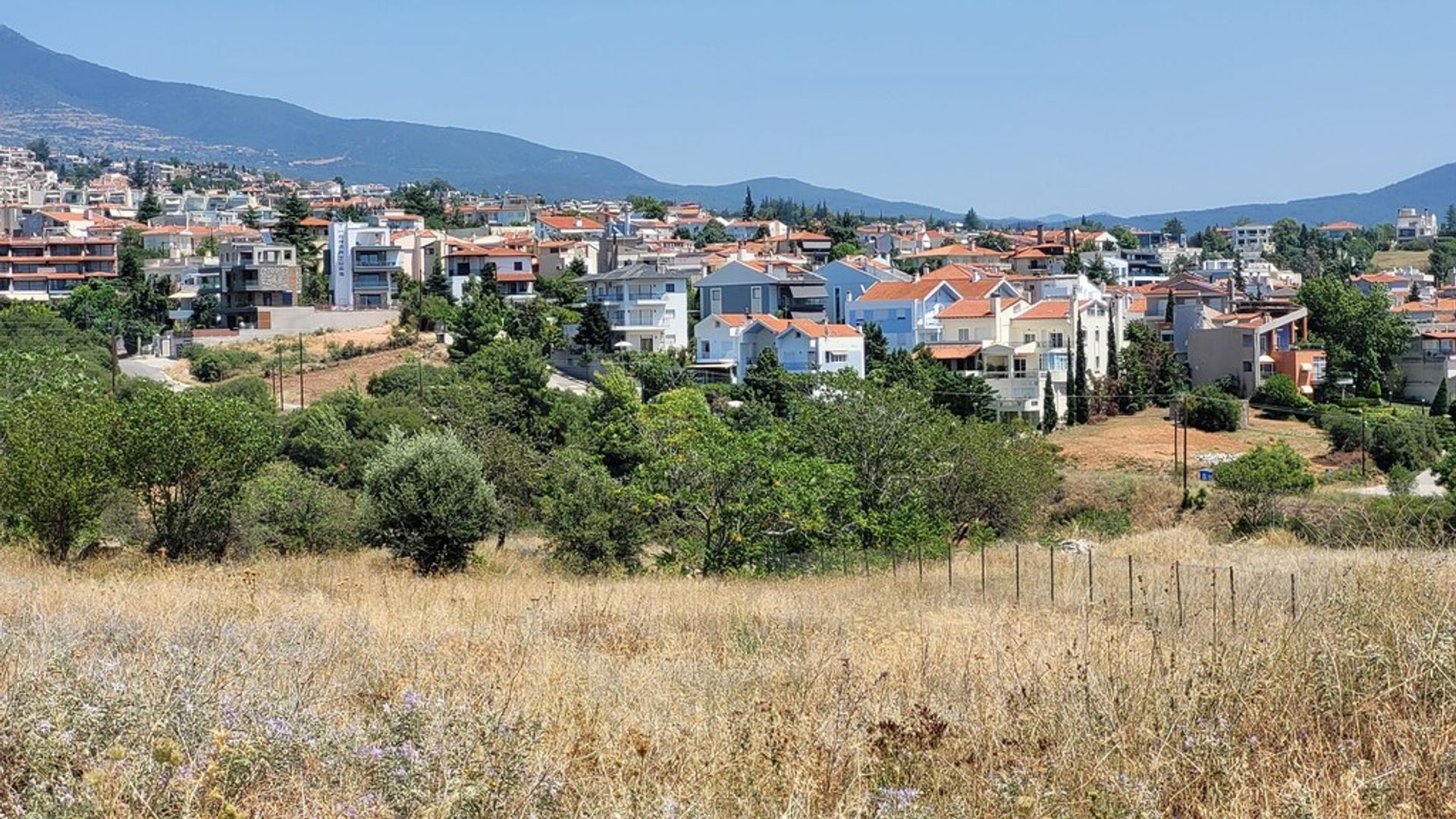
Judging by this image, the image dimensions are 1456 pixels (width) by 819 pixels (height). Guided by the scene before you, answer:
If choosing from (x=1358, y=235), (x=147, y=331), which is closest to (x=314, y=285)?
(x=147, y=331)

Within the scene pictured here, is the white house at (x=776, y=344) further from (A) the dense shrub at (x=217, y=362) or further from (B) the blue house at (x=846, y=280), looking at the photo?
(A) the dense shrub at (x=217, y=362)

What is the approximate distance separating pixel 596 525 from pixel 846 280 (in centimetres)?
4238

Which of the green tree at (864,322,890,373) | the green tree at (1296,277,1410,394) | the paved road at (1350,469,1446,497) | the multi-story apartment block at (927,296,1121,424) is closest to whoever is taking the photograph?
the paved road at (1350,469,1446,497)

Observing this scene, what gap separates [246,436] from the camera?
16.6 metres

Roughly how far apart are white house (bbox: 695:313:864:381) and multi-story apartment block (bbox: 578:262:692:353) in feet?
10.9

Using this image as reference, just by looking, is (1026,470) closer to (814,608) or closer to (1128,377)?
(814,608)

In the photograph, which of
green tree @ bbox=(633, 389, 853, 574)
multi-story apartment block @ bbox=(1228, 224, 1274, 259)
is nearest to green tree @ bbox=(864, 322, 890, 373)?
green tree @ bbox=(633, 389, 853, 574)

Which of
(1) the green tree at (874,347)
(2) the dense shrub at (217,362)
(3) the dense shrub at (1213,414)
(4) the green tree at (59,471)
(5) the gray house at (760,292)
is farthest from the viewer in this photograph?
(5) the gray house at (760,292)

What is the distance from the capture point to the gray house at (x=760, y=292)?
186 feet

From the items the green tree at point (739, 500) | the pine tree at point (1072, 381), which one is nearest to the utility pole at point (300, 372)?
the pine tree at point (1072, 381)

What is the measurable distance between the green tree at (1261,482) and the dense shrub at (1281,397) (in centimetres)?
1668

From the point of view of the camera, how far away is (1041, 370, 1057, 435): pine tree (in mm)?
45266

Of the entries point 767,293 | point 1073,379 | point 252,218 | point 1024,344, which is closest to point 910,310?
point 1024,344

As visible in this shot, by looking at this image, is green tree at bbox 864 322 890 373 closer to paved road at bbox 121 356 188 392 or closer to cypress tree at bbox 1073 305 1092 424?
cypress tree at bbox 1073 305 1092 424
